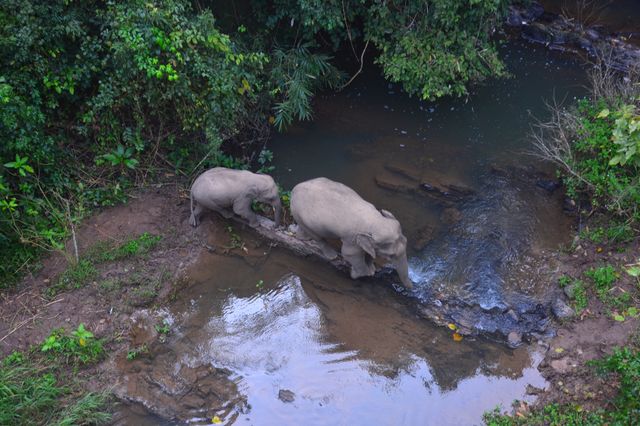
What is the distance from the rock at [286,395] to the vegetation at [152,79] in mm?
3492

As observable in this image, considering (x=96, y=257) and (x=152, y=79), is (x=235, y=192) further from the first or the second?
(x=96, y=257)

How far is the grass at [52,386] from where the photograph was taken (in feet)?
17.8

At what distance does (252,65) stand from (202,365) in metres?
4.38

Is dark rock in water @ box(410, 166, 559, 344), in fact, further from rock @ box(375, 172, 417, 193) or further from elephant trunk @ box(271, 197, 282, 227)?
elephant trunk @ box(271, 197, 282, 227)

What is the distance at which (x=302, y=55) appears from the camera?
885cm

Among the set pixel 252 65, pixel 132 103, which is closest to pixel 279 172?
pixel 252 65

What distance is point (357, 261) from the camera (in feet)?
22.1

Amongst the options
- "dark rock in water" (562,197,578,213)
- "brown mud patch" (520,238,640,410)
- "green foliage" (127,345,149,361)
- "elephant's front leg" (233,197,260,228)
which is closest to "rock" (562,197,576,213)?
"dark rock in water" (562,197,578,213)

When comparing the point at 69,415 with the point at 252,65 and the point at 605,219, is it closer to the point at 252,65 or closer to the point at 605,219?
the point at 252,65

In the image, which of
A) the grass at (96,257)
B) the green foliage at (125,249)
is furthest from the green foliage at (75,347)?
the green foliage at (125,249)

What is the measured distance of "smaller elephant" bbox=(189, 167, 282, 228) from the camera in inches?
281

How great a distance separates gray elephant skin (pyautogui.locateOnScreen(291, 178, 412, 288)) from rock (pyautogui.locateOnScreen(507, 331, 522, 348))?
4.49 feet

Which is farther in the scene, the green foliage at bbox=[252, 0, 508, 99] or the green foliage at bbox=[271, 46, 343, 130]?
the green foliage at bbox=[271, 46, 343, 130]

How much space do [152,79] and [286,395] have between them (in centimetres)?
450
